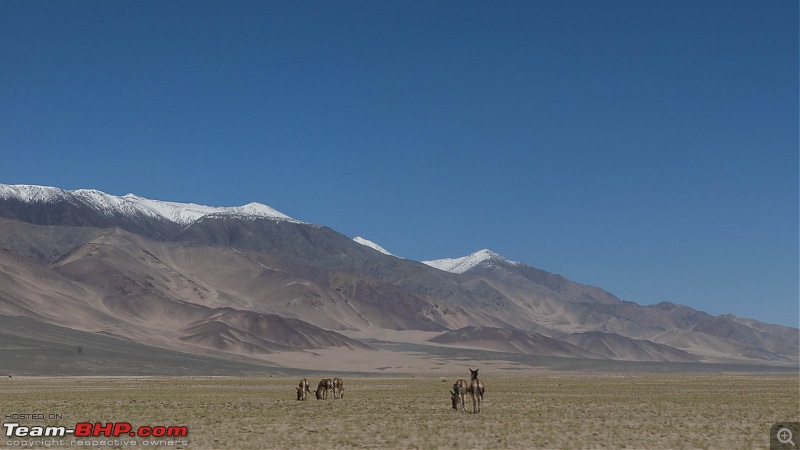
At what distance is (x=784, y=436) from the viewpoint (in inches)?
1227

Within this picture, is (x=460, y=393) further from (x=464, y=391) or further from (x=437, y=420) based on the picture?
(x=437, y=420)

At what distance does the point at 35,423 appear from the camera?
3509 cm

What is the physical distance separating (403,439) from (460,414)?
10.0 m

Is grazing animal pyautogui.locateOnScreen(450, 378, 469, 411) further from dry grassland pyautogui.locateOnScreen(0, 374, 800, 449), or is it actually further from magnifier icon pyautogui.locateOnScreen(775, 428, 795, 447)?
magnifier icon pyautogui.locateOnScreen(775, 428, 795, 447)

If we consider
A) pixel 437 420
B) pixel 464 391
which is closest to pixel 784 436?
pixel 437 420

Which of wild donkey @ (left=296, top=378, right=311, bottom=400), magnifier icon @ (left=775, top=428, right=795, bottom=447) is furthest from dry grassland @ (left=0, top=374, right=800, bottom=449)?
wild donkey @ (left=296, top=378, right=311, bottom=400)

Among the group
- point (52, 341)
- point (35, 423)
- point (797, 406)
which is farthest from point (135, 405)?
point (52, 341)

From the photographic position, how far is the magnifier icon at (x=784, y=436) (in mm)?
29688

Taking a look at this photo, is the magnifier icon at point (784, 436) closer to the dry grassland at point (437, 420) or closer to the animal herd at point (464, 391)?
the dry grassland at point (437, 420)

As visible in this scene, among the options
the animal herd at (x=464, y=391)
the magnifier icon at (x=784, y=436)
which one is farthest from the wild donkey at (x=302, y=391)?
the magnifier icon at (x=784, y=436)

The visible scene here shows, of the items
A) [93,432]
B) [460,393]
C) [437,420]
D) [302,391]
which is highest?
[460,393]

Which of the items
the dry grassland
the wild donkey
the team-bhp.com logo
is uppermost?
the wild donkey

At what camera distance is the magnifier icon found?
2969cm

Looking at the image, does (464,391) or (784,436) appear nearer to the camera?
(784,436)
